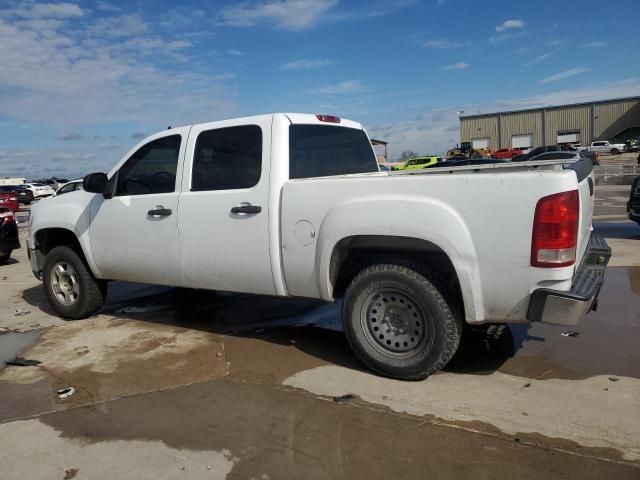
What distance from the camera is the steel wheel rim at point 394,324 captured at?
3982 mm

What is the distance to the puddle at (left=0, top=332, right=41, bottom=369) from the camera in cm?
523

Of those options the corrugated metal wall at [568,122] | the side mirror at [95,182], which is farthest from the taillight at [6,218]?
the corrugated metal wall at [568,122]

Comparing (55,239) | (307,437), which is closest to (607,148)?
(55,239)

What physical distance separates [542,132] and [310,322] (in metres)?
75.8

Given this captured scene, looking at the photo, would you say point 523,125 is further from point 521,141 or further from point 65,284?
point 65,284

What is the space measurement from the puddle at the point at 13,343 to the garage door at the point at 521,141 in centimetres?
7556

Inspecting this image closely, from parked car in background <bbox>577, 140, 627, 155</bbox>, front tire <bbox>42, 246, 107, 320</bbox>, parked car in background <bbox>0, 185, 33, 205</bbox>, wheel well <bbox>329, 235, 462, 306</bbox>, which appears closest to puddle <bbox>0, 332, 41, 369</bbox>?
front tire <bbox>42, 246, 107, 320</bbox>

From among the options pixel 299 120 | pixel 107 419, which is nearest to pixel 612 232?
pixel 299 120

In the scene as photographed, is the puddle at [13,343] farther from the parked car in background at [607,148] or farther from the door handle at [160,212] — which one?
the parked car in background at [607,148]

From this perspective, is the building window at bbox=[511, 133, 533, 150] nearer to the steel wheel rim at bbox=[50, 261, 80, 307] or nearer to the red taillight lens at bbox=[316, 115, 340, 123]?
the red taillight lens at bbox=[316, 115, 340, 123]

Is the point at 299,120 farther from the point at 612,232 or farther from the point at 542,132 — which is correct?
the point at 542,132

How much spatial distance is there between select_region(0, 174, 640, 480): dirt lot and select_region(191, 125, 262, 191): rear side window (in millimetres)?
1553

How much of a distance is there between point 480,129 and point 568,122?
37.3ft

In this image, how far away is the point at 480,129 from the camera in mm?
77062
